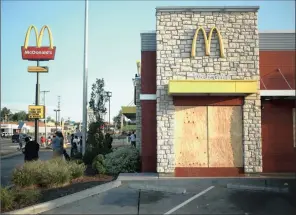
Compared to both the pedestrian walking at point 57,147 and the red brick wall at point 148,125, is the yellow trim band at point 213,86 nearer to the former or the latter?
the red brick wall at point 148,125

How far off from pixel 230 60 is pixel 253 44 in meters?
1.04

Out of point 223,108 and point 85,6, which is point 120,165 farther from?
point 85,6

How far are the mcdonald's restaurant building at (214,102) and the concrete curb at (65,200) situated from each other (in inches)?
96.5

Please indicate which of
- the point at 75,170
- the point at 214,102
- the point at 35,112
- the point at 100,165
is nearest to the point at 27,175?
the point at 75,170

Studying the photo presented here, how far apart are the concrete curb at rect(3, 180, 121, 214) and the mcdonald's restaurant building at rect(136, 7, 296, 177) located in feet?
8.04

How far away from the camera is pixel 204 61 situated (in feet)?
39.7

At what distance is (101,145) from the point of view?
16844 mm

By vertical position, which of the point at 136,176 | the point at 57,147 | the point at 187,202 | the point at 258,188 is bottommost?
the point at 187,202

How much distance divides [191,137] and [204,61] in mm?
2809

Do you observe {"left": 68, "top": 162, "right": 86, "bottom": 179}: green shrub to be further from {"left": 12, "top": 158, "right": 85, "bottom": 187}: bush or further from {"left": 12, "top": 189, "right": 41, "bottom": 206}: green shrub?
{"left": 12, "top": 189, "right": 41, "bottom": 206}: green shrub

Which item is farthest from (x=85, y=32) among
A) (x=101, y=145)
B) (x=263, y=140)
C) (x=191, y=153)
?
(x=263, y=140)

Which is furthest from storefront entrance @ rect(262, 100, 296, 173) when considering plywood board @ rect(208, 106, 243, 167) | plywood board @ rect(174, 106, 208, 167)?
plywood board @ rect(174, 106, 208, 167)

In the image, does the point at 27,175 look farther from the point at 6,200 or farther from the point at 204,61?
the point at 204,61

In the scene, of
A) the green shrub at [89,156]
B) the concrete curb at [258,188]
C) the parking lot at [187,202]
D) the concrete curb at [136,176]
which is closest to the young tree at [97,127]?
the green shrub at [89,156]
